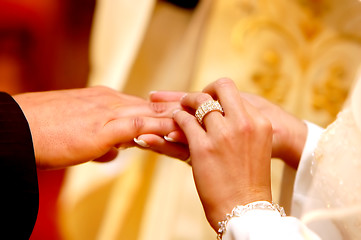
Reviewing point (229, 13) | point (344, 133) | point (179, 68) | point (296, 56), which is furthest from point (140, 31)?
point (344, 133)

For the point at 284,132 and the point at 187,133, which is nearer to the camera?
the point at 187,133

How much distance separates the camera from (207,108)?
673mm

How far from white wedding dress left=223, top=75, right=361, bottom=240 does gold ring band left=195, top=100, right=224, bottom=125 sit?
0.56ft

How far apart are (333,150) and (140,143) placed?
1.11 feet

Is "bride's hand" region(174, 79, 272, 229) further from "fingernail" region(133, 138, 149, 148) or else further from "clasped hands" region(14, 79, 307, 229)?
"fingernail" region(133, 138, 149, 148)

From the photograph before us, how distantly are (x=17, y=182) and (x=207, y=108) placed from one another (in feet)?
1.05

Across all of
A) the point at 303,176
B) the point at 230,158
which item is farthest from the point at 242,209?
the point at 303,176

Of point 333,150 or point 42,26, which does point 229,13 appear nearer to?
point 333,150

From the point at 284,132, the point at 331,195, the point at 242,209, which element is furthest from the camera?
the point at 284,132

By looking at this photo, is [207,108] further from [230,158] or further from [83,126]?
[83,126]

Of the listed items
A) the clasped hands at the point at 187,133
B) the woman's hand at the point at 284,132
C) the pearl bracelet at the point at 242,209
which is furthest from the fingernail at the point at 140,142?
the pearl bracelet at the point at 242,209

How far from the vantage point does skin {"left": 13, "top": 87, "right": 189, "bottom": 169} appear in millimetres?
763

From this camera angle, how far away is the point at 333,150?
2.41ft

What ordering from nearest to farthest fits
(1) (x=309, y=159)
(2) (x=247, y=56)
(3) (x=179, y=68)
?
(1) (x=309, y=159) → (2) (x=247, y=56) → (3) (x=179, y=68)
